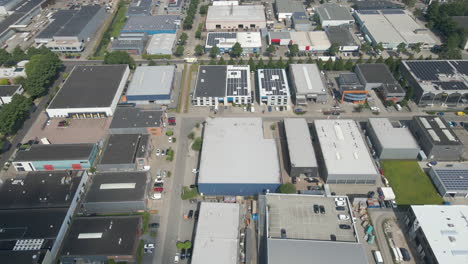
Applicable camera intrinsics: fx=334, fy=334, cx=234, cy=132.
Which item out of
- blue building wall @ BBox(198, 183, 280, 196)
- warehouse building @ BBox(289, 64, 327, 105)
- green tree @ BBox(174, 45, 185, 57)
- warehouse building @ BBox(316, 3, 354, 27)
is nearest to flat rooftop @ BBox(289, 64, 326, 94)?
warehouse building @ BBox(289, 64, 327, 105)

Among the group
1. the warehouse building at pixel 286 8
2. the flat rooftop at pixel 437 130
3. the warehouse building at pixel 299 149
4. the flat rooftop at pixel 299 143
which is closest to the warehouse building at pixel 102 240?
the warehouse building at pixel 299 149

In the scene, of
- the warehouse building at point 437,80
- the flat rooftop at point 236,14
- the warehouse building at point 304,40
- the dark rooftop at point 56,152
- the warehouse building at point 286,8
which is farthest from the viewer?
the warehouse building at point 286,8

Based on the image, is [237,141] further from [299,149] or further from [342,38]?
[342,38]

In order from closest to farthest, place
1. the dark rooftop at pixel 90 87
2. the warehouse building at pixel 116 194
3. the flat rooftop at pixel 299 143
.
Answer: the warehouse building at pixel 116 194
the flat rooftop at pixel 299 143
the dark rooftop at pixel 90 87

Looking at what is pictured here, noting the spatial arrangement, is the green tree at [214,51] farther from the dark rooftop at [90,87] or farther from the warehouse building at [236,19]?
the dark rooftop at [90,87]

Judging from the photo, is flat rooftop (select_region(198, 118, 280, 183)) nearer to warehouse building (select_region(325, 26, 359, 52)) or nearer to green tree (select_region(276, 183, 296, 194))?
green tree (select_region(276, 183, 296, 194))

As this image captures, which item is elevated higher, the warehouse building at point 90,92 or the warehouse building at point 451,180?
the warehouse building at point 90,92
